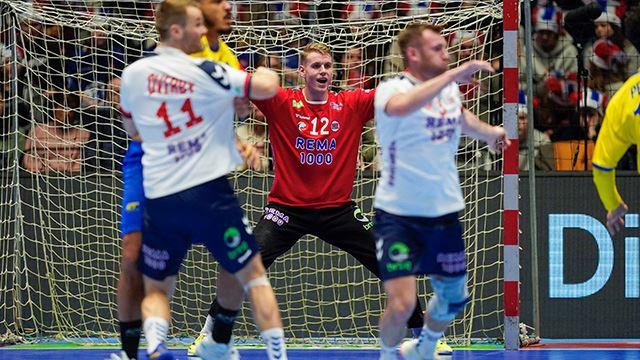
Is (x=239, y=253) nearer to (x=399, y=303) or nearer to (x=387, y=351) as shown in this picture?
(x=399, y=303)

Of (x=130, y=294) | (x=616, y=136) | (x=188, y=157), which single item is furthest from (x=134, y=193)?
(x=616, y=136)

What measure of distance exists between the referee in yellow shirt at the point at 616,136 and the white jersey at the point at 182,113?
1957mm

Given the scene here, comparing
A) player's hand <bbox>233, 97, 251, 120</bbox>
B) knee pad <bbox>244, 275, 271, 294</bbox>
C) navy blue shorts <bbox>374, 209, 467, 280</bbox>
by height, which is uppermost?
player's hand <bbox>233, 97, 251, 120</bbox>

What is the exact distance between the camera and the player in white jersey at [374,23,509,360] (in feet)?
20.7

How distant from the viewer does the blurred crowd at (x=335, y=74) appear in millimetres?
9930

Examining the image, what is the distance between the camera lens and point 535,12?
11.1m

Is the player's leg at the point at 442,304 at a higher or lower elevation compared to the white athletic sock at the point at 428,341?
higher

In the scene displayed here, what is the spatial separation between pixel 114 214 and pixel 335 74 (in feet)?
7.76

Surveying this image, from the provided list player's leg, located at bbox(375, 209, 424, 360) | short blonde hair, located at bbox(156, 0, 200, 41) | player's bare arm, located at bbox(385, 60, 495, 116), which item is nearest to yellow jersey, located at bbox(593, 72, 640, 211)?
player's bare arm, located at bbox(385, 60, 495, 116)

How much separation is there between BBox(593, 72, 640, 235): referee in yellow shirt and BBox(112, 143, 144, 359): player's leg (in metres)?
2.59

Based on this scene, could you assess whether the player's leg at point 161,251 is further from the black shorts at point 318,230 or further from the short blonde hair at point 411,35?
the black shorts at point 318,230

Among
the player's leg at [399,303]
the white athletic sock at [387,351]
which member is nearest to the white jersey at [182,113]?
the player's leg at [399,303]

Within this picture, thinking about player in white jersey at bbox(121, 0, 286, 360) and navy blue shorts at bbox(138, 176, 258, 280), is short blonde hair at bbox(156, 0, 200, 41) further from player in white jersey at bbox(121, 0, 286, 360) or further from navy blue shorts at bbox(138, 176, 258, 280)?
navy blue shorts at bbox(138, 176, 258, 280)

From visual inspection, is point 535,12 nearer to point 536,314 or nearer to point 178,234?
point 536,314
